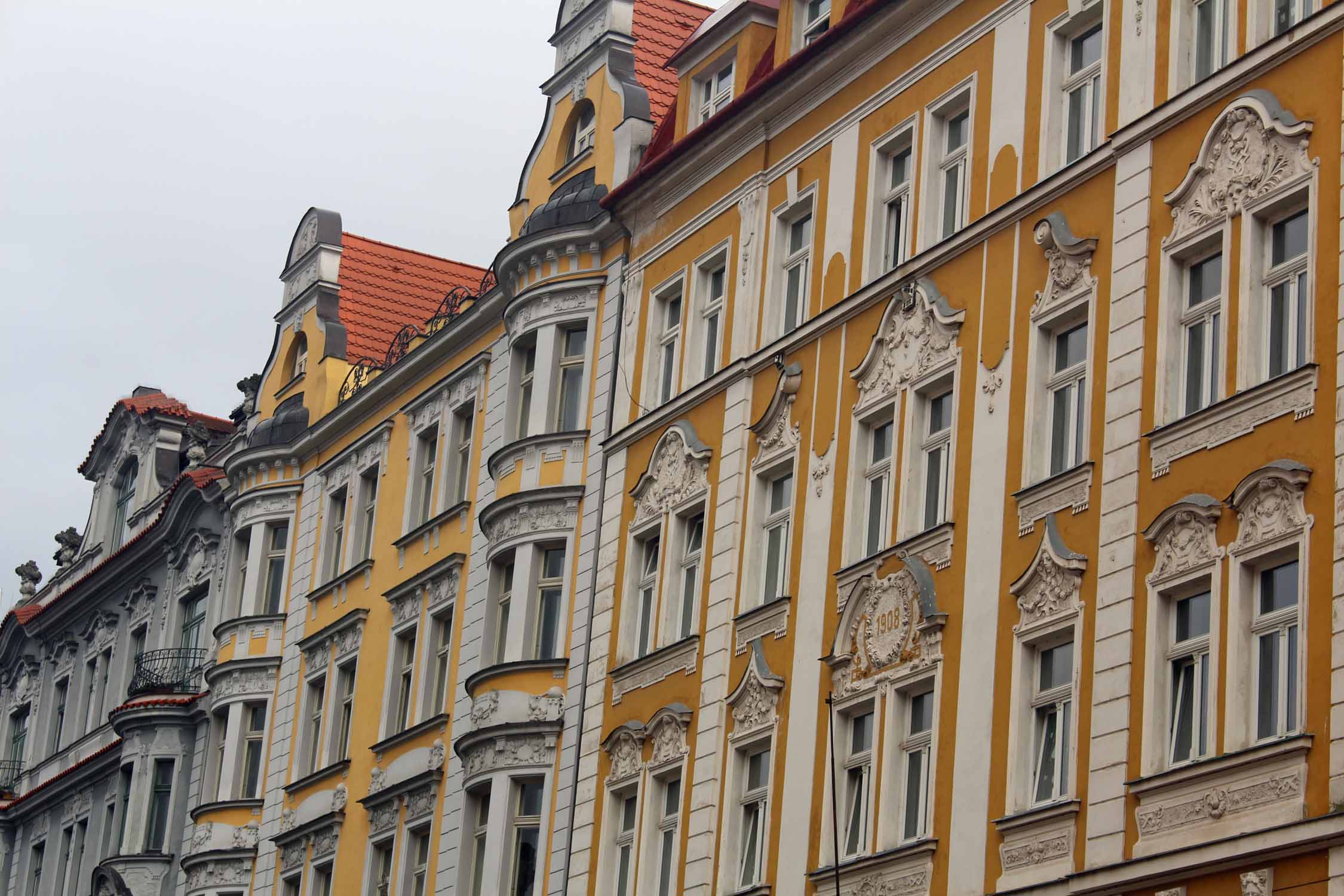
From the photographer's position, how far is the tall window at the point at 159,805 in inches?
1932

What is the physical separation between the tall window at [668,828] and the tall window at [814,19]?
9.84 metres

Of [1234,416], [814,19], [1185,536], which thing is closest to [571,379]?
[814,19]

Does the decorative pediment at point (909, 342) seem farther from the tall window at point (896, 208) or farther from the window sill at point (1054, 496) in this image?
the window sill at point (1054, 496)

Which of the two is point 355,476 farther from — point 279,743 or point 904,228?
point 904,228

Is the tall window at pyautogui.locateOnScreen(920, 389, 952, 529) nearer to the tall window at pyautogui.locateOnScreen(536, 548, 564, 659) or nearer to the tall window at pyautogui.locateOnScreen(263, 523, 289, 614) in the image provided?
the tall window at pyautogui.locateOnScreen(536, 548, 564, 659)

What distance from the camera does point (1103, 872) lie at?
72.9 feet

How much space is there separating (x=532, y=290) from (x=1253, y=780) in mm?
18820

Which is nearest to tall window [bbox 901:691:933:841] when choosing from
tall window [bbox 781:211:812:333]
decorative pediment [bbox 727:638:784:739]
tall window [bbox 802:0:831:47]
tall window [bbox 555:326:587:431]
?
decorative pediment [bbox 727:638:784:739]

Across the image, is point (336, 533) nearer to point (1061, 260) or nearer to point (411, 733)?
point (411, 733)

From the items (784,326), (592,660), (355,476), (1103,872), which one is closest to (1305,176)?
(1103,872)

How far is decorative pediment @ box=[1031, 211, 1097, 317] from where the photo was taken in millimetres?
25234

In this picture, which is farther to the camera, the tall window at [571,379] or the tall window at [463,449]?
the tall window at [463,449]

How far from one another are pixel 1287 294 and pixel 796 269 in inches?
402

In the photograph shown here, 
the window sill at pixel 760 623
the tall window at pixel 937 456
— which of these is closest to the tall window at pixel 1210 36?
the tall window at pixel 937 456
